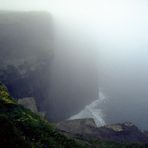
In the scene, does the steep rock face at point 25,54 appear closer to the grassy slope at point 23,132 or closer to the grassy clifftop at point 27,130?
the grassy slope at point 23,132

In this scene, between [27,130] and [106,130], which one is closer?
[27,130]

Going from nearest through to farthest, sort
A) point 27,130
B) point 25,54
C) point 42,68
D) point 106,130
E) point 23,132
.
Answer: point 23,132 < point 27,130 < point 106,130 < point 25,54 < point 42,68

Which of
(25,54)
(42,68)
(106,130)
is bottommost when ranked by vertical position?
(106,130)

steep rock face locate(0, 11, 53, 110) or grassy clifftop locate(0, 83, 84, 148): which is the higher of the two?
grassy clifftop locate(0, 83, 84, 148)

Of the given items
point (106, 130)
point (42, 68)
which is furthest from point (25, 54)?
point (106, 130)

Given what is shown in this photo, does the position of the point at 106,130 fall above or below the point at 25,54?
below

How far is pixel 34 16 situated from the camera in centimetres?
16962

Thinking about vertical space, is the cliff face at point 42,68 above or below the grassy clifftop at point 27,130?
below

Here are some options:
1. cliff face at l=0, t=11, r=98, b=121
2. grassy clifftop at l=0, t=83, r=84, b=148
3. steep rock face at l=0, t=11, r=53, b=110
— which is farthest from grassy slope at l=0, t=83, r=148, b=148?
cliff face at l=0, t=11, r=98, b=121

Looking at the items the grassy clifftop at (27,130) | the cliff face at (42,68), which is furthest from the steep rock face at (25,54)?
the grassy clifftop at (27,130)

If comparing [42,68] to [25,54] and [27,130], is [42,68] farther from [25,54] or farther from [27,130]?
[27,130]

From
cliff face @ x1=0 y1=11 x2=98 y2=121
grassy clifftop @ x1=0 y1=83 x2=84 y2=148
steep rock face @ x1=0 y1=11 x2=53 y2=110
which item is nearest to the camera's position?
grassy clifftop @ x1=0 y1=83 x2=84 y2=148

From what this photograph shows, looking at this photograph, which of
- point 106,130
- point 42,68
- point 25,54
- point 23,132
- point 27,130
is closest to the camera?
point 23,132

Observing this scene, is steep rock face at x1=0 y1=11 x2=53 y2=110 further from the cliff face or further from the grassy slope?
the grassy slope
